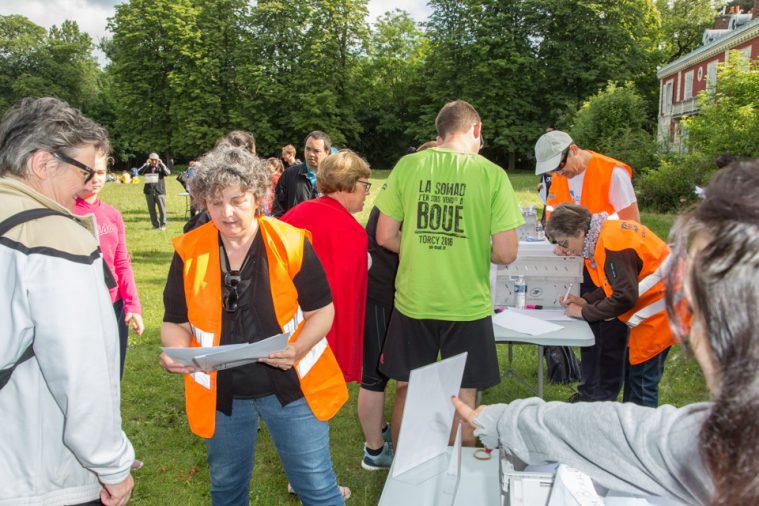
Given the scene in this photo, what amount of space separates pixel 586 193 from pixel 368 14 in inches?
1478

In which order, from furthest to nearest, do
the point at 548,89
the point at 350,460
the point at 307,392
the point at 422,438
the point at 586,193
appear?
1. the point at 548,89
2. the point at 586,193
3. the point at 350,460
4. the point at 307,392
5. the point at 422,438

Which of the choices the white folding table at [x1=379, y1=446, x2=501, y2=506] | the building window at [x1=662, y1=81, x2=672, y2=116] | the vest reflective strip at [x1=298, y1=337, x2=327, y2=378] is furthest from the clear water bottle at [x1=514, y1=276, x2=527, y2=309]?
the building window at [x1=662, y1=81, x2=672, y2=116]

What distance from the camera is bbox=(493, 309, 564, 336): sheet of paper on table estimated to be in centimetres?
330

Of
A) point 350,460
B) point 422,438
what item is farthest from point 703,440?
point 350,460

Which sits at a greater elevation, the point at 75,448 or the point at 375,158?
the point at 375,158

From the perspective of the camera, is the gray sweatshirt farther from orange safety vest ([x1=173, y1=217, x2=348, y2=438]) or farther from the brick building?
the brick building

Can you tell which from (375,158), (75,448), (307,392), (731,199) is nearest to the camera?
(731,199)

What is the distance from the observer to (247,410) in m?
2.14

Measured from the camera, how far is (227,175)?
206 centimetres

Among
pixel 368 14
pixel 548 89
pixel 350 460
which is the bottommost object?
pixel 350 460

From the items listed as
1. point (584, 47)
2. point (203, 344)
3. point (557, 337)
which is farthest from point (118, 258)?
point (584, 47)

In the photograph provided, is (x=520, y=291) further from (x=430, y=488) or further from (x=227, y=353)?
(x=227, y=353)

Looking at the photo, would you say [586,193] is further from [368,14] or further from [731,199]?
[368,14]

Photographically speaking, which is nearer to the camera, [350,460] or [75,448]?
[75,448]
